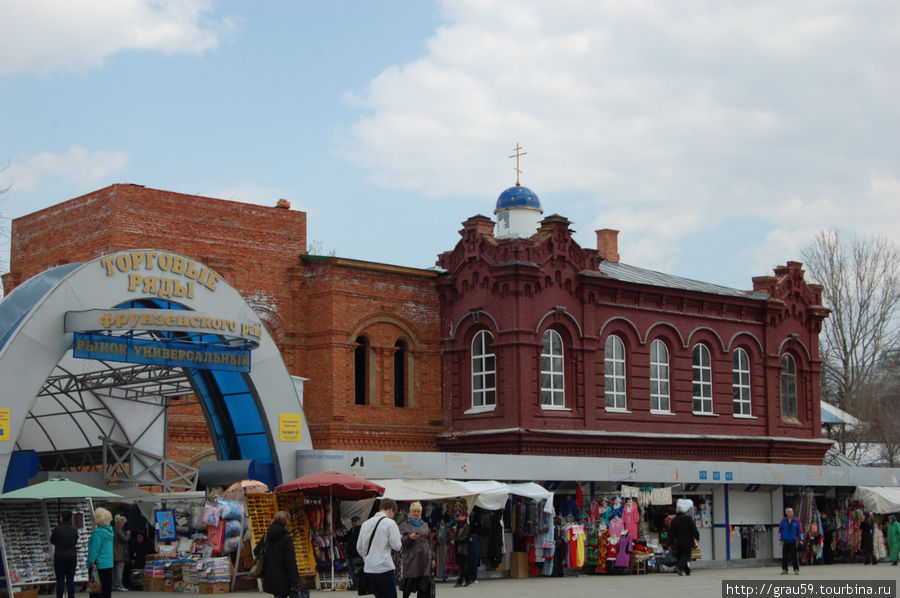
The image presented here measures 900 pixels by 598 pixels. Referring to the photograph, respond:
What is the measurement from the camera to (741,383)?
38.8m

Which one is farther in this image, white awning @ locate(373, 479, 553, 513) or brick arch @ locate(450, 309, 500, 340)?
brick arch @ locate(450, 309, 500, 340)

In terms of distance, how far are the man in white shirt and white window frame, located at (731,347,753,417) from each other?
2492cm

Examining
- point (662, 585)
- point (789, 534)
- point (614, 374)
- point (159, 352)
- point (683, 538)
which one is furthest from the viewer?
point (614, 374)

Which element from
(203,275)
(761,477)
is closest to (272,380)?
(203,275)

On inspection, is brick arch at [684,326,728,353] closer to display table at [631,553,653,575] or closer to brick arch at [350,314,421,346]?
brick arch at [350,314,421,346]

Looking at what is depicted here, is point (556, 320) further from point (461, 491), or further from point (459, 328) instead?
point (461, 491)

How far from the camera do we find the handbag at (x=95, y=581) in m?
19.4

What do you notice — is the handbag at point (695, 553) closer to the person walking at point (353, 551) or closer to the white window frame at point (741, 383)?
the white window frame at point (741, 383)

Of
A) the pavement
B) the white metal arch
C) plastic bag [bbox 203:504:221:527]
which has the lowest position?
the pavement

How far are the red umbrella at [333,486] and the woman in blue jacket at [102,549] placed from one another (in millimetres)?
3802

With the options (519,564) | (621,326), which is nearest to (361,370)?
(621,326)

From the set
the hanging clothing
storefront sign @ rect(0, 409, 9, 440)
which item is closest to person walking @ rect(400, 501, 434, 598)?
storefront sign @ rect(0, 409, 9, 440)

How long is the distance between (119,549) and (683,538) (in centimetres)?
1201

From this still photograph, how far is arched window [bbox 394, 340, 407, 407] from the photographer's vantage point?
34344mm
